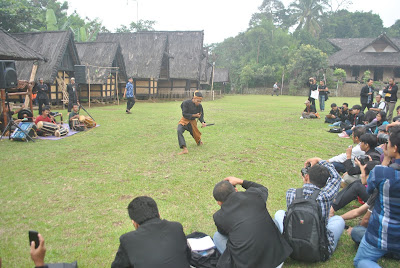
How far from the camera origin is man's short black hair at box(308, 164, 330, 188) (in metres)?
3.75

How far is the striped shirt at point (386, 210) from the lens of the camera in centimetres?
312

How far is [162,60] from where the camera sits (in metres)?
27.4

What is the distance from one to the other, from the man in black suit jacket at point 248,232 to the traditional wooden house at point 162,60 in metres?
23.6

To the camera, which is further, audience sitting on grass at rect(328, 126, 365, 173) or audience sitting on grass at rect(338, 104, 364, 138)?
audience sitting on grass at rect(338, 104, 364, 138)

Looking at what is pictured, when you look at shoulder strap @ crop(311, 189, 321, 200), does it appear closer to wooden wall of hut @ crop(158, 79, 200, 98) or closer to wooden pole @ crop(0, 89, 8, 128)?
wooden pole @ crop(0, 89, 8, 128)

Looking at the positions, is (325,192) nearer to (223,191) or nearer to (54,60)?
(223,191)

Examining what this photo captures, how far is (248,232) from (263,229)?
0.54 ft

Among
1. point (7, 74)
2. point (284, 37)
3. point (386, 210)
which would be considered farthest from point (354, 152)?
point (284, 37)

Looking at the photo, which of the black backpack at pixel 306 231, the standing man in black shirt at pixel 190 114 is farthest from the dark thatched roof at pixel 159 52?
the black backpack at pixel 306 231

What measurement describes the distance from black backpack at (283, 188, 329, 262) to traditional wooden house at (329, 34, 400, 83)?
39.3m

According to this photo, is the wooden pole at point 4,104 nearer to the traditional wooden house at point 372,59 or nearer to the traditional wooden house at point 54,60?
the traditional wooden house at point 54,60

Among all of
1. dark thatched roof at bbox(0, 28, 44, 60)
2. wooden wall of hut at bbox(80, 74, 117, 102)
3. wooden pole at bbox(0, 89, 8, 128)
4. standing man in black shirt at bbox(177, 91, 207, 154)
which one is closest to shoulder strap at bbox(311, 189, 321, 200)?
standing man in black shirt at bbox(177, 91, 207, 154)

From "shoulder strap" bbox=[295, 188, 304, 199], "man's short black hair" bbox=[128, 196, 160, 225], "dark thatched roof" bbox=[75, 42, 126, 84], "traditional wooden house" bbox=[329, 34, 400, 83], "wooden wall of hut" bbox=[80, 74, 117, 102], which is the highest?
"traditional wooden house" bbox=[329, 34, 400, 83]

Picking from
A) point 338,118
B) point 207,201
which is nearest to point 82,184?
point 207,201
